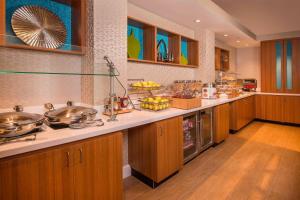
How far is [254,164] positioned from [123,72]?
7.27 feet

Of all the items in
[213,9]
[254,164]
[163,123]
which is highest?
[213,9]

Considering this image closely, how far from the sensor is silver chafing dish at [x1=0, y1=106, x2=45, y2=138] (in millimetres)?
1133

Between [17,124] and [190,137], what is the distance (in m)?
2.21

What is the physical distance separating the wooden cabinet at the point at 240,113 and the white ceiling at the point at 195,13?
5.27 feet

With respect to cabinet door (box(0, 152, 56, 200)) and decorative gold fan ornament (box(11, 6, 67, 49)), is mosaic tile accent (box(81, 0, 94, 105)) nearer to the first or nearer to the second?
decorative gold fan ornament (box(11, 6, 67, 49))

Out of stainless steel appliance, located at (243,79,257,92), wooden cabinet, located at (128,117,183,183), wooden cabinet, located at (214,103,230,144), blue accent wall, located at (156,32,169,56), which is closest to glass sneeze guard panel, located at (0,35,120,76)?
wooden cabinet, located at (128,117,183,183)

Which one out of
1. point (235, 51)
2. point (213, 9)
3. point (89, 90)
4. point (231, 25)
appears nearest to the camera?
point (89, 90)

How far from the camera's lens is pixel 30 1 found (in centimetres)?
173

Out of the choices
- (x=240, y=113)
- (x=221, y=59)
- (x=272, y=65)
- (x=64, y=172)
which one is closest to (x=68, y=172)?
(x=64, y=172)

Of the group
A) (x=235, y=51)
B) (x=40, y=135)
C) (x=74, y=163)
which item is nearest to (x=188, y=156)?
(x=74, y=163)

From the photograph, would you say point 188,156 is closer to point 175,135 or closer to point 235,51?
point 175,135

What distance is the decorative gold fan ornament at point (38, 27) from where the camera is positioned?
1.65 metres

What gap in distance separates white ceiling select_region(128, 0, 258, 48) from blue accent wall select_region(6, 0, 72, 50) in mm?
944

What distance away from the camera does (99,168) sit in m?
1.43
